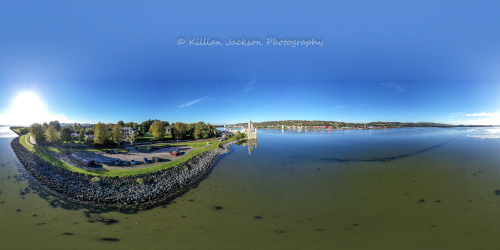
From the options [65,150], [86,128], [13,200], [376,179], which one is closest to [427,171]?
[376,179]

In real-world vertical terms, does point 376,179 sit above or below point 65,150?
below

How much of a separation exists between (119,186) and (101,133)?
28.3 ft

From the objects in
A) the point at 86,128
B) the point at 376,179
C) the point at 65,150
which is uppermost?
the point at 86,128

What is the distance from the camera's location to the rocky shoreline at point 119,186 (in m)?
9.65

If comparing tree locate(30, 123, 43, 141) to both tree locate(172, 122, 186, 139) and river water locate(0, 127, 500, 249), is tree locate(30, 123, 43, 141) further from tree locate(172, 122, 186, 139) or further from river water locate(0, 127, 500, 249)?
tree locate(172, 122, 186, 139)

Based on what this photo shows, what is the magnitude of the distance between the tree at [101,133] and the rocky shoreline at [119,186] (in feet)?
12.0

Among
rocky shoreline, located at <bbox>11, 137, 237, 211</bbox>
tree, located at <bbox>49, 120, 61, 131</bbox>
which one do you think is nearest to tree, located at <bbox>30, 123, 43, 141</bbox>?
tree, located at <bbox>49, 120, 61, 131</bbox>

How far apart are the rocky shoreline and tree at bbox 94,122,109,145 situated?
3671mm

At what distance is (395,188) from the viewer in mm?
12562

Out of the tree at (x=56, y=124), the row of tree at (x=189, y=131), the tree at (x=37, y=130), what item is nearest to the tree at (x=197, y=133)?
the row of tree at (x=189, y=131)

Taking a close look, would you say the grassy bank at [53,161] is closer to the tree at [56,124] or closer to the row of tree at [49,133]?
the row of tree at [49,133]

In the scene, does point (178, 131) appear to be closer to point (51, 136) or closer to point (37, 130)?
point (51, 136)

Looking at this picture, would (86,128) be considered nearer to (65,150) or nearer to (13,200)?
(65,150)

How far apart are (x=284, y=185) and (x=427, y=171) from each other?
15.7 meters
